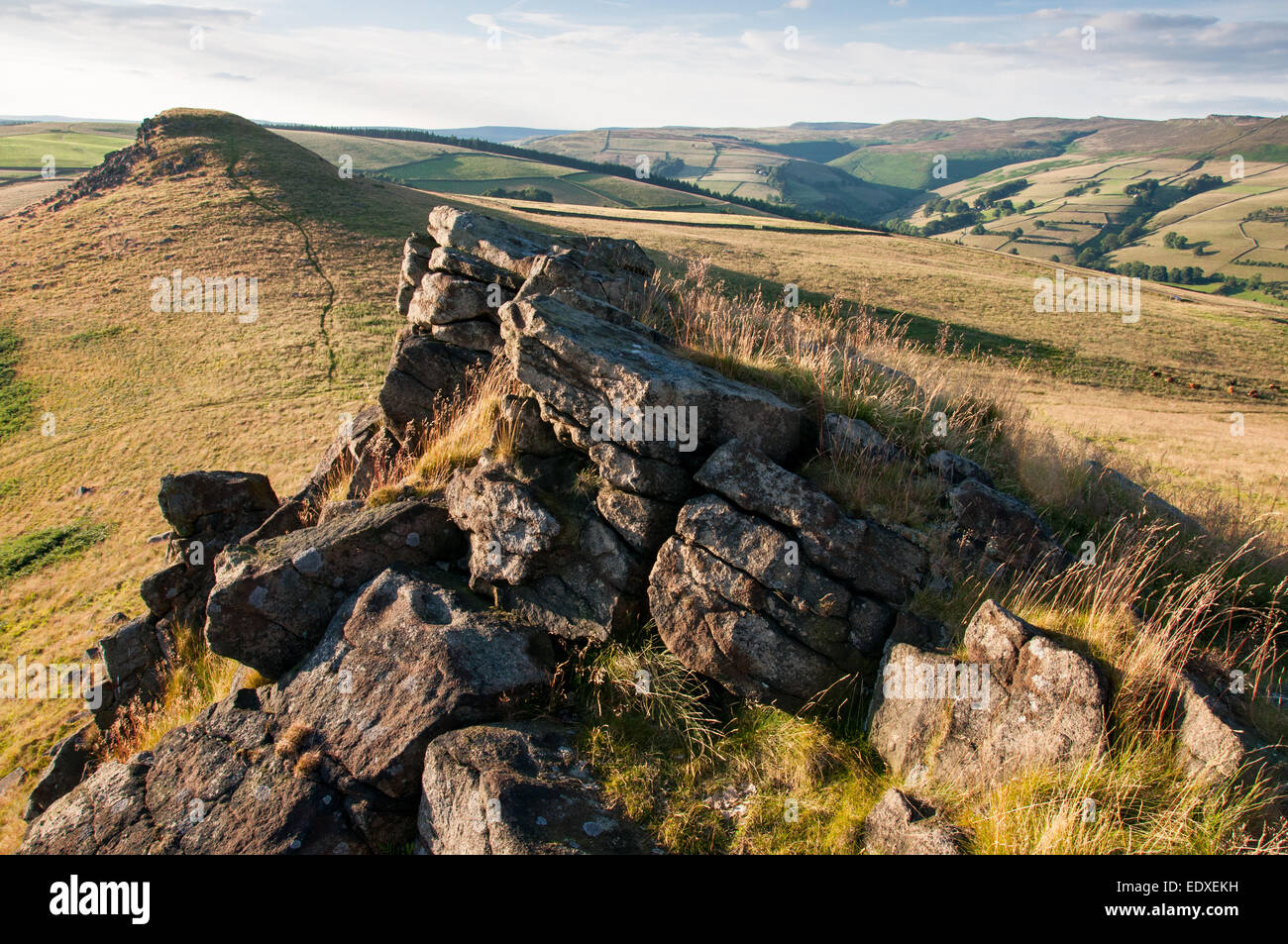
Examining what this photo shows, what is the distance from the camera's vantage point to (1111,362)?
141 ft

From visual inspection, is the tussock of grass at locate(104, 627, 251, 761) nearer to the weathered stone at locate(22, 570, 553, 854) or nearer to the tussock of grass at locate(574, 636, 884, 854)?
the weathered stone at locate(22, 570, 553, 854)

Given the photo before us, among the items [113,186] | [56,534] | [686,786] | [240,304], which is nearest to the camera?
[686,786]

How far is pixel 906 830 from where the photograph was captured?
603 cm

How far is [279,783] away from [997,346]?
46.4 metres

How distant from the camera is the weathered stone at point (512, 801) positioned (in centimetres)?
630

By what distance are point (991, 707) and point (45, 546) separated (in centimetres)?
2652

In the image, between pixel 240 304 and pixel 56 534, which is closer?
pixel 56 534

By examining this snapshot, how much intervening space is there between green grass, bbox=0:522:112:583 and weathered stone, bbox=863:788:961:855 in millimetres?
24180

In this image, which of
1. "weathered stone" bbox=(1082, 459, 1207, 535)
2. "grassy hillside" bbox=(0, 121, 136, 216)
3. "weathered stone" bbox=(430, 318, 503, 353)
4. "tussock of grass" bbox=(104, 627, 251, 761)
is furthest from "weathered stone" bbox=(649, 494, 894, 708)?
"grassy hillside" bbox=(0, 121, 136, 216)

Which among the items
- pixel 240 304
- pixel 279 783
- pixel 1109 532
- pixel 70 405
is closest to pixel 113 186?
pixel 240 304

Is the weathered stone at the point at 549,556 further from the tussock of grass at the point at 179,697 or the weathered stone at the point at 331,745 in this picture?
the tussock of grass at the point at 179,697

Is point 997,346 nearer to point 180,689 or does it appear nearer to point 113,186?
point 180,689

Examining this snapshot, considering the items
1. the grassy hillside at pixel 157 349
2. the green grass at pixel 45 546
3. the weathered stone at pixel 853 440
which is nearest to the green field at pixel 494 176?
the grassy hillside at pixel 157 349
